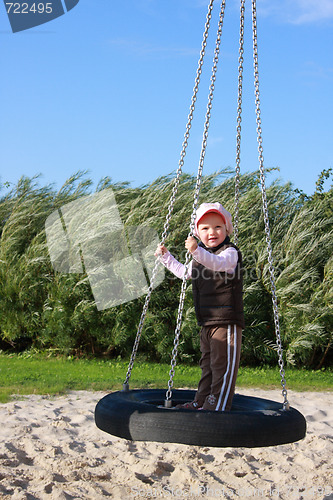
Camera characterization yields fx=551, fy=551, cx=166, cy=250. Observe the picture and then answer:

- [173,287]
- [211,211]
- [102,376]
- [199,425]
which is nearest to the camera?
[199,425]

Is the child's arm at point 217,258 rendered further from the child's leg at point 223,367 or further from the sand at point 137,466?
the sand at point 137,466

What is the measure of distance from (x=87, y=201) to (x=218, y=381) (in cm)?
638

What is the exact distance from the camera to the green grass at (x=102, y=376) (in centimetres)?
613

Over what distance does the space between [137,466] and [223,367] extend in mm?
1209

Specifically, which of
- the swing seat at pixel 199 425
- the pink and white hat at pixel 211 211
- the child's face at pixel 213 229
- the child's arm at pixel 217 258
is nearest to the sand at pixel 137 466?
the swing seat at pixel 199 425

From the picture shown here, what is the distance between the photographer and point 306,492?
3.50 m

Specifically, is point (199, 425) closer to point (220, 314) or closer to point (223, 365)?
point (223, 365)

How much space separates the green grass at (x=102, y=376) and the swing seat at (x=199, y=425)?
10.5 ft

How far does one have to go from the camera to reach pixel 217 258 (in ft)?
9.70

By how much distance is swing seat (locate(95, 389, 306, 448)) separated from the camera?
246cm


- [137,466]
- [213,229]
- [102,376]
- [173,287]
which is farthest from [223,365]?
[173,287]

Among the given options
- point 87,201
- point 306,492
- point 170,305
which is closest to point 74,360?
point 170,305

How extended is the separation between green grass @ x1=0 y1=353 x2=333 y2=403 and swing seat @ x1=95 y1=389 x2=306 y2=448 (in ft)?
10.5

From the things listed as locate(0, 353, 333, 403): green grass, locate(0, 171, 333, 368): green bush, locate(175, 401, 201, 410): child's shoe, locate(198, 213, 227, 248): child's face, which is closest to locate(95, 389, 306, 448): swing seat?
→ locate(175, 401, 201, 410): child's shoe
